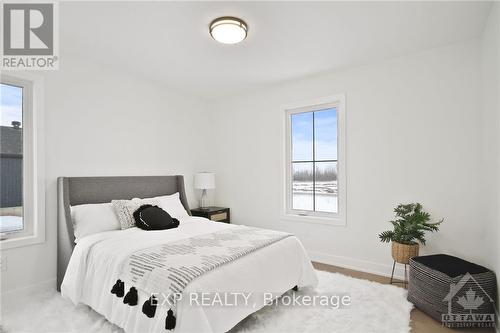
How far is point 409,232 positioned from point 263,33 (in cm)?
238

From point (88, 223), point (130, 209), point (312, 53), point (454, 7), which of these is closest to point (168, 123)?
point (130, 209)

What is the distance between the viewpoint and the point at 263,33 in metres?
2.59

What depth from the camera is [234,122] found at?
4.60 m

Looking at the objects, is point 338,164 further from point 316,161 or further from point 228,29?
point 228,29

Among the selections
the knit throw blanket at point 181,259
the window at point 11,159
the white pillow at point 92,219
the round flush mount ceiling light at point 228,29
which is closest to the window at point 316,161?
the knit throw blanket at point 181,259

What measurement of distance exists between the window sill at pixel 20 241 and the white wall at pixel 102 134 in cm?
5

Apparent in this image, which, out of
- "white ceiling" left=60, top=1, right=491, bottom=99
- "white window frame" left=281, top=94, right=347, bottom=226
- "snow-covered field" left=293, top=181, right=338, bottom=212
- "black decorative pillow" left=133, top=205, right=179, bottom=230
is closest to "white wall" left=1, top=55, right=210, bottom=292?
"white ceiling" left=60, top=1, right=491, bottom=99

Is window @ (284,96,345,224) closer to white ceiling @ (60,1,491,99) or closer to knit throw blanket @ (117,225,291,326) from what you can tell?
white ceiling @ (60,1,491,99)

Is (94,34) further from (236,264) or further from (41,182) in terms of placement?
(236,264)

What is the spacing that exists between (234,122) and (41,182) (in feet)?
8.96

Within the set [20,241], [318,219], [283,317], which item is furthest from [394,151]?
[20,241]

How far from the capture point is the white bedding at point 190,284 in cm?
175

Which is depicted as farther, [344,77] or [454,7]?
[344,77]

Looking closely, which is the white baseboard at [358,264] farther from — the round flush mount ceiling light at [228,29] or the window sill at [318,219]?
the round flush mount ceiling light at [228,29]
